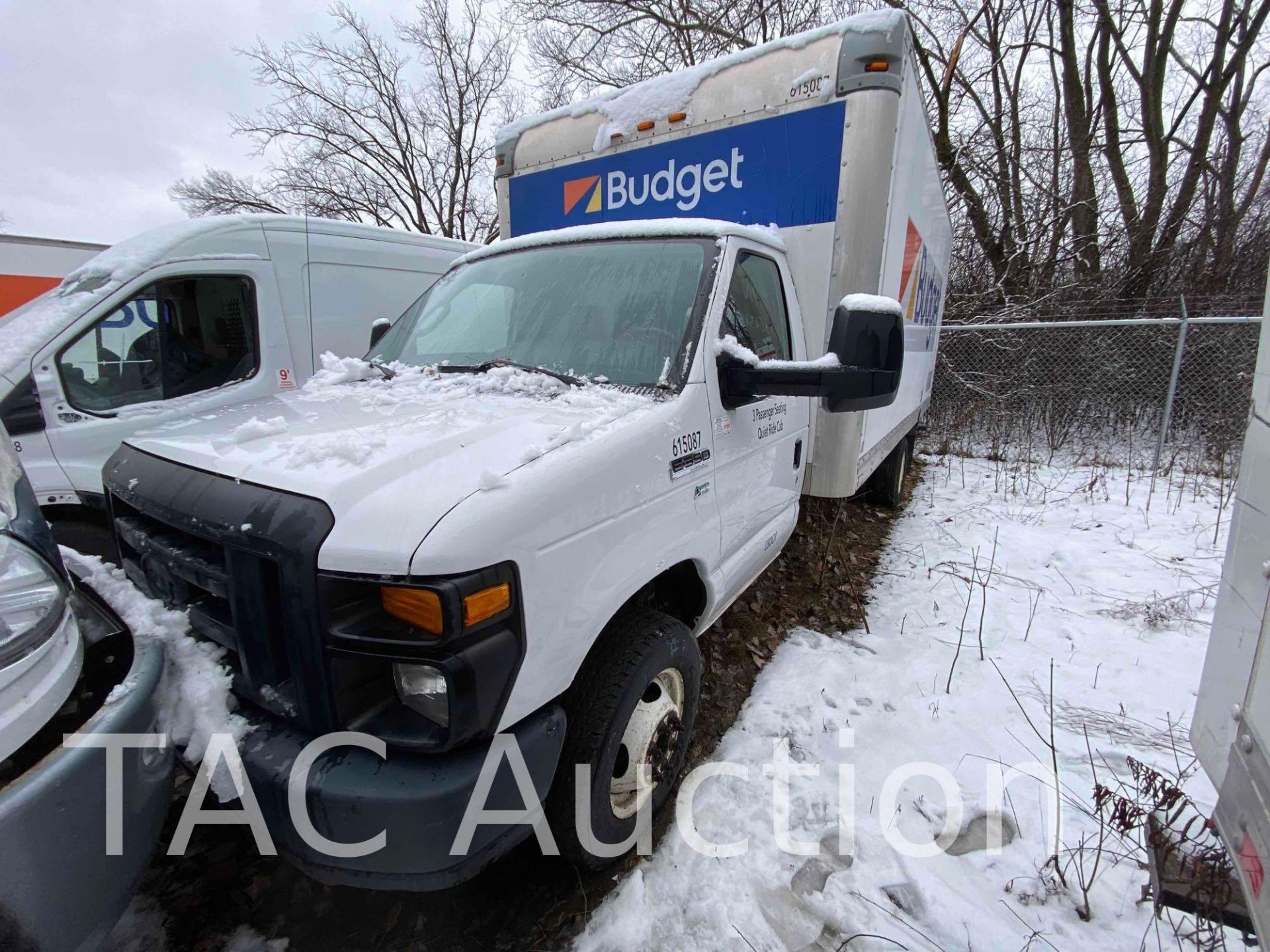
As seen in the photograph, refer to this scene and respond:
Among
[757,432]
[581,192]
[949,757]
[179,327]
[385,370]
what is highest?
[581,192]

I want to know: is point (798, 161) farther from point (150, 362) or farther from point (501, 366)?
point (150, 362)

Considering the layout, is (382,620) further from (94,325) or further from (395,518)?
(94,325)

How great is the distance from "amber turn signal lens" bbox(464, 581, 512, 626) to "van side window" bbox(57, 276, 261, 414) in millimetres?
4353

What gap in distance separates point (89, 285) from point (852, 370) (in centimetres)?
517

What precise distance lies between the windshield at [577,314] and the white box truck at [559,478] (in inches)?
0.6

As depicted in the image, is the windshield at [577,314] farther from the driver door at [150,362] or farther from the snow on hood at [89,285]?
the snow on hood at [89,285]

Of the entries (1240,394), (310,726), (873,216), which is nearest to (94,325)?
(310,726)

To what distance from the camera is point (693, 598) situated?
2553 millimetres

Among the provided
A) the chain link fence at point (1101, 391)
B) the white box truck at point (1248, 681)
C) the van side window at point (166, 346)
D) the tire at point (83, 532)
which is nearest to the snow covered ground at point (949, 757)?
the white box truck at point (1248, 681)

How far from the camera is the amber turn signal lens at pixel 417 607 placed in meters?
1.39

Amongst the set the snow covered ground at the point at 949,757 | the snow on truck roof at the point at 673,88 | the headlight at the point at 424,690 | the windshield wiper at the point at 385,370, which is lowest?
the snow covered ground at the point at 949,757

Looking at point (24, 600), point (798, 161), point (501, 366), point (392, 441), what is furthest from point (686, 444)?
point (798, 161)

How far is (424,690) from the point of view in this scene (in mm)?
1505

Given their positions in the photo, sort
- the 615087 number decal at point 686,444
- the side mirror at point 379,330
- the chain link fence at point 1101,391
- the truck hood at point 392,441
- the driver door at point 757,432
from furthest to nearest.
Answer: the chain link fence at point 1101,391 → the side mirror at point 379,330 → the driver door at point 757,432 → the 615087 number decal at point 686,444 → the truck hood at point 392,441
